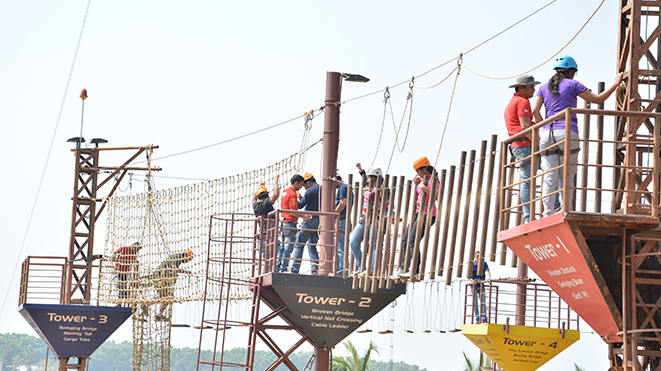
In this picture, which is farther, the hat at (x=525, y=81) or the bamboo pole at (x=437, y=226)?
the bamboo pole at (x=437, y=226)

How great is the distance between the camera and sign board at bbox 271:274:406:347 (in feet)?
44.0

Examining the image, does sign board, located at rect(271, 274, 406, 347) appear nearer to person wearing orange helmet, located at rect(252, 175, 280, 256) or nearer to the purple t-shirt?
person wearing orange helmet, located at rect(252, 175, 280, 256)

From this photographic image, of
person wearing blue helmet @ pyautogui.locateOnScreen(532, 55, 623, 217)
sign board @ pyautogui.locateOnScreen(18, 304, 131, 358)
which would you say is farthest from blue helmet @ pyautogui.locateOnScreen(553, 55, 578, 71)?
sign board @ pyautogui.locateOnScreen(18, 304, 131, 358)

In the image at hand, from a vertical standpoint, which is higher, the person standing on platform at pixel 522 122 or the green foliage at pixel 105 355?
the person standing on platform at pixel 522 122

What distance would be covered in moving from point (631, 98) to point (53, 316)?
52.7 feet

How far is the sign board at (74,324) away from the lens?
2167cm

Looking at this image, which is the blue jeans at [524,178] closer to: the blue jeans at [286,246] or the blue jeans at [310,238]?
the blue jeans at [310,238]

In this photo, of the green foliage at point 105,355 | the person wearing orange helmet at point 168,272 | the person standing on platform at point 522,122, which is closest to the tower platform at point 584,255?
the person standing on platform at point 522,122

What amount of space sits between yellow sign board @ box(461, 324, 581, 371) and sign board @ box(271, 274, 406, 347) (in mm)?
2154

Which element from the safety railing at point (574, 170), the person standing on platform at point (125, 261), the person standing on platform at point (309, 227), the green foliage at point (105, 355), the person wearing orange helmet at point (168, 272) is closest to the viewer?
the safety railing at point (574, 170)

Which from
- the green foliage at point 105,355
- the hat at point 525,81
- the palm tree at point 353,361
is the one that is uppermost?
the hat at point 525,81

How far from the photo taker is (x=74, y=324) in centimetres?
2180

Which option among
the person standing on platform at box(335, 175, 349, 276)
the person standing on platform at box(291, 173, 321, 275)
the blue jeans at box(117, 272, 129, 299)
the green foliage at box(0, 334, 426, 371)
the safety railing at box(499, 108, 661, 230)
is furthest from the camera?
the green foliage at box(0, 334, 426, 371)

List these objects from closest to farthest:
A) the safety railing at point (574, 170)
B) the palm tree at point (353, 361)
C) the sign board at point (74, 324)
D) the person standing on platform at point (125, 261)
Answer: the safety railing at point (574, 170) < the sign board at point (74, 324) < the person standing on platform at point (125, 261) < the palm tree at point (353, 361)
